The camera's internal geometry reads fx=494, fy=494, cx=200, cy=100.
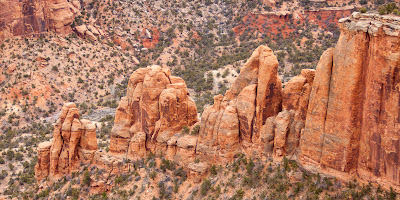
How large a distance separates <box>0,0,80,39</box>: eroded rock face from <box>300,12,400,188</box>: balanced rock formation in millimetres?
70703

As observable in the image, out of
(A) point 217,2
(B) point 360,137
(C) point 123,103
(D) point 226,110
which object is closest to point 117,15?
(A) point 217,2

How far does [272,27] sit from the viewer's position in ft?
336

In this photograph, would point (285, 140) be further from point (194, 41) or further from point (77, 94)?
point (194, 41)

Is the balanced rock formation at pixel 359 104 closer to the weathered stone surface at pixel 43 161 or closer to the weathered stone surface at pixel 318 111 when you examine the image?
the weathered stone surface at pixel 318 111

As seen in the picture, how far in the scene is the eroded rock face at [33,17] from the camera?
88875 mm

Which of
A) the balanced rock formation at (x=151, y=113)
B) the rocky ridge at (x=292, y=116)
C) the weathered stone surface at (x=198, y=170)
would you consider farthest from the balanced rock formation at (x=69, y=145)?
the weathered stone surface at (x=198, y=170)

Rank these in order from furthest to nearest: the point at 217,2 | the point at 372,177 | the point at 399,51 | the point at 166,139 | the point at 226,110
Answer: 1. the point at 217,2
2. the point at 166,139
3. the point at 226,110
4. the point at 372,177
5. the point at 399,51

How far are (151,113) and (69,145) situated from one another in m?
9.42

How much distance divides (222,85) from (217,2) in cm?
4394

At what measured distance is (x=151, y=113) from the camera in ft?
142

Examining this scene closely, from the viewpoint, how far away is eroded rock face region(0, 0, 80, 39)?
3499 inches

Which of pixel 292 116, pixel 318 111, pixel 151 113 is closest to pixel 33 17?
pixel 151 113

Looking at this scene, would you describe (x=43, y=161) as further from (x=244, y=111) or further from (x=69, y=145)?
(x=244, y=111)

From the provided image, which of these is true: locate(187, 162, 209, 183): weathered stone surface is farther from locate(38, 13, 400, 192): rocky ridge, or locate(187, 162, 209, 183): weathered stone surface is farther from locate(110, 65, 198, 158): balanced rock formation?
locate(110, 65, 198, 158): balanced rock formation
